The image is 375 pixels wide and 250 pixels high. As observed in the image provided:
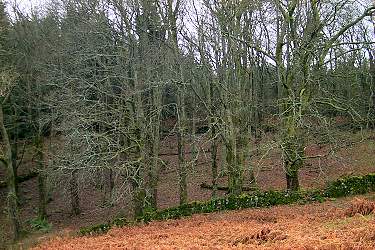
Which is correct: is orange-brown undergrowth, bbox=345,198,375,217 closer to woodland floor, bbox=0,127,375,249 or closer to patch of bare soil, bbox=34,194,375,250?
patch of bare soil, bbox=34,194,375,250

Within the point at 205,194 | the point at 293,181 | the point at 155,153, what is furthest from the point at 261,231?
the point at 205,194

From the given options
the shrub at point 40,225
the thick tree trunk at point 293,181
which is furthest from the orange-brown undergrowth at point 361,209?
the shrub at point 40,225

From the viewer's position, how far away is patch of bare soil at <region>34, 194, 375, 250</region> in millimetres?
7820

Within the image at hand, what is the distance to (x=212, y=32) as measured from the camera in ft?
64.5

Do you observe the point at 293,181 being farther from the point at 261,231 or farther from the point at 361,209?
the point at 261,231

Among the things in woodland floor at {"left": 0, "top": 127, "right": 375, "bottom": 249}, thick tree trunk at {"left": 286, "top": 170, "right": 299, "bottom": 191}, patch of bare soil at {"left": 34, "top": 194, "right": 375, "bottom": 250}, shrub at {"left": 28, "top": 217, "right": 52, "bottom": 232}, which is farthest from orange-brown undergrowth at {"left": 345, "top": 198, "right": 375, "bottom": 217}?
shrub at {"left": 28, "top": 217, "right": 52, "bottom": 232}

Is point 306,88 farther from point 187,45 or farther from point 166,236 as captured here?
point 166,236

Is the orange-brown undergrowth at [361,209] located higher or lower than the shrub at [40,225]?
higher

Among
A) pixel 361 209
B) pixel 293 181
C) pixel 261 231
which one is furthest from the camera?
pixel 293 181

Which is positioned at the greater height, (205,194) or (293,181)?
(293,181)

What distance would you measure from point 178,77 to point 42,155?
31.7 feet

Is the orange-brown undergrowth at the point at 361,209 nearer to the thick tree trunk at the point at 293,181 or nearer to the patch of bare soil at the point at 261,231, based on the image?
the patch of bare soil at the point at 261,231

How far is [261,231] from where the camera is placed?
33.1 ft

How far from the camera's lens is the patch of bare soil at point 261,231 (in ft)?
25.7
